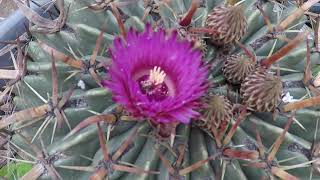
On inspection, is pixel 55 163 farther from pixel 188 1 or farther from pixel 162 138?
pixel 188 1

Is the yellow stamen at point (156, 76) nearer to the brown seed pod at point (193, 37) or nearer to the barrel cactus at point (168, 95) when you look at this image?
the barrel cactus at point (168, 95)

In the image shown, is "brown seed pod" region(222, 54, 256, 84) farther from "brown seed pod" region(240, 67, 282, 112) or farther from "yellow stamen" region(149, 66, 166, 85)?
"yellow stamen" region(149, 66, 166, 85)

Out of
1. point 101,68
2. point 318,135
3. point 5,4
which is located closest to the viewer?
point 101,68

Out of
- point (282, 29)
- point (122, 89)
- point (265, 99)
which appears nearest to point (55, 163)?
point (122, 89)

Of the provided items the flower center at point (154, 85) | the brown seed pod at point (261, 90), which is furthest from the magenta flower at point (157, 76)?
the brown seed pod at point (261, 90)

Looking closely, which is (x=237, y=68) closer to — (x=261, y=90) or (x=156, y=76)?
(x=261, y=90)

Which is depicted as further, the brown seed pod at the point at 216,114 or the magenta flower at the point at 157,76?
the brown seed pod at the point at 216,114
